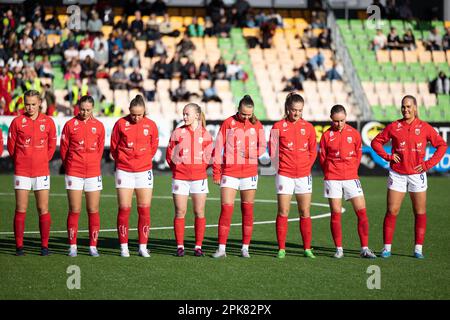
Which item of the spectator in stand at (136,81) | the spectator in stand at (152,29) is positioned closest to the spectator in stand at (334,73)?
the spectator in stand at (152,29)

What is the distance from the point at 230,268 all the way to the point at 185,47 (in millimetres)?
22128

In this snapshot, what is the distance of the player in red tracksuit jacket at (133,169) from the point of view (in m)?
11.7

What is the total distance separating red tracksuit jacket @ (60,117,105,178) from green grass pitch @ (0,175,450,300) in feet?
3.64

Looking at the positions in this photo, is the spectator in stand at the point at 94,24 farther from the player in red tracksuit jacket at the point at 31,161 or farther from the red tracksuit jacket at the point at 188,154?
the red tracksuit jacket at the point at 188,154

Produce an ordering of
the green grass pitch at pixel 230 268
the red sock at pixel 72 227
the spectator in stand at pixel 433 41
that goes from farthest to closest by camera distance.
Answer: the spectator in stand at pixel 433 41
the red sock at pixel 72 227
the green grass pitch at pixel 230 268

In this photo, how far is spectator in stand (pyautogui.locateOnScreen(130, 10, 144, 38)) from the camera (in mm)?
32656

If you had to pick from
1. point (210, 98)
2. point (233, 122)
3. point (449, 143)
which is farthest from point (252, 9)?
point (233, 122)

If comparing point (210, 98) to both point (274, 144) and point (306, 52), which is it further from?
point (274, 144)

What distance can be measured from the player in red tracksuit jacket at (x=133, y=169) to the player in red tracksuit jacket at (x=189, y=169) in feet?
1.15

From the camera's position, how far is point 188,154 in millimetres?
11766

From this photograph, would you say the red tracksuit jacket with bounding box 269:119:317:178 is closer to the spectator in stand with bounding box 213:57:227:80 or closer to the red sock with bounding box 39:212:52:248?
the red sock with bounding box 39:212:52:248

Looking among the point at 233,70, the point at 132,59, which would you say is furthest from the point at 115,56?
the point at 233,70

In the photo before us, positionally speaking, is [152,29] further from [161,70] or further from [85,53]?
[85,53]

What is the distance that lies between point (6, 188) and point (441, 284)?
46.4 feet
